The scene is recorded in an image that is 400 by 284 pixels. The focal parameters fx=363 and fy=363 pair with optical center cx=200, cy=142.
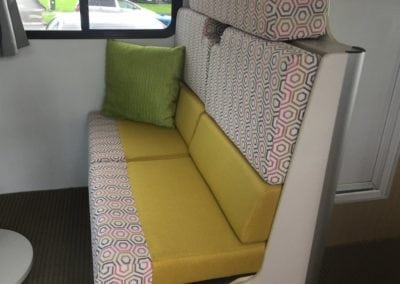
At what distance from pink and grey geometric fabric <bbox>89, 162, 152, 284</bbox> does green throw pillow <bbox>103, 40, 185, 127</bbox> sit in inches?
28.6

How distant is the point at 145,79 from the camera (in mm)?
2242

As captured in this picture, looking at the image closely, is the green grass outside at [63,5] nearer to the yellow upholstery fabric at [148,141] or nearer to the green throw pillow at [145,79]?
the green throw pillow at [145,79]

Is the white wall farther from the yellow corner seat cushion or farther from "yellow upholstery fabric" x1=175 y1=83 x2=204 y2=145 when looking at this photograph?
"yellow upholstery fabric" x1=175 y1=83 x2=204 y2=145

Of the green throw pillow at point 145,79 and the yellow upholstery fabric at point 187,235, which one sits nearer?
the yellow upholstery fabric at point 187,235

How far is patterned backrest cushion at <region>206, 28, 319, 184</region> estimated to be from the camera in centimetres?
109

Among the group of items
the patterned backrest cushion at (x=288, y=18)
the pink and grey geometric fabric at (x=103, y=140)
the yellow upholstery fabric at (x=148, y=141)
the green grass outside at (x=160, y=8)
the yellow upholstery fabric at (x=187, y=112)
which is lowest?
the yellow upholstery fabric at (x=148, y=141)

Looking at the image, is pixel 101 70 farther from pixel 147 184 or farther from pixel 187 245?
pixel 187 245

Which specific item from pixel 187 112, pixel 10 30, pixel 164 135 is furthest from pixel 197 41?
pixel 10 30

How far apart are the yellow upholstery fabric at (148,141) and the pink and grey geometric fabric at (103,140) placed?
36mm

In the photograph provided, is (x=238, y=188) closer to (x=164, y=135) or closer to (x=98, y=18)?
(x=164, y=135)

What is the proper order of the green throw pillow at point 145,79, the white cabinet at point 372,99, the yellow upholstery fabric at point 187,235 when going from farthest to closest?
the green throw pillow at point 145,79 < the white cabinet at point 372,99 < the yellow upholstery fabric at point 187,235

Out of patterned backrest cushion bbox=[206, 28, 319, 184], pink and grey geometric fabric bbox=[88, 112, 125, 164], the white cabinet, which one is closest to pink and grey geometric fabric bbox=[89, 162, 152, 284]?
pink and grey geometric fabric bbox=[88, 112, 125, 164]

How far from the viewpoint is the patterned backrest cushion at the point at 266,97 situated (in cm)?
109

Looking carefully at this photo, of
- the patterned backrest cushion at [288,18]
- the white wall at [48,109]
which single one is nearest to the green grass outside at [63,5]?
the white wall at [48,109]
